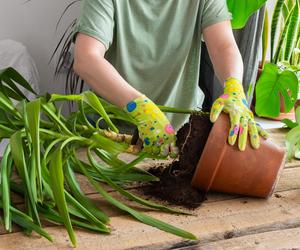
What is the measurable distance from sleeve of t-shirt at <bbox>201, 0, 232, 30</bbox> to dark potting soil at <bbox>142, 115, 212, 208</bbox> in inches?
19.9

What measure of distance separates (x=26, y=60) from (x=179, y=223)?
5.00 ft

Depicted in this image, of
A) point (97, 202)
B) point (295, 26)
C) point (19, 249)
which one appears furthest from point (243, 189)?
point (295, 26)

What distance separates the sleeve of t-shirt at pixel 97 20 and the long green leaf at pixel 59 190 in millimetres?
483

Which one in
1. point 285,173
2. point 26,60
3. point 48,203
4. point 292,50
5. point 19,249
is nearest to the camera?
point 19,249

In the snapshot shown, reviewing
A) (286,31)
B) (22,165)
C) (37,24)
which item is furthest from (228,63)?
(37,24)

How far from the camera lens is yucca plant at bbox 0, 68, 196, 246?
879 mm

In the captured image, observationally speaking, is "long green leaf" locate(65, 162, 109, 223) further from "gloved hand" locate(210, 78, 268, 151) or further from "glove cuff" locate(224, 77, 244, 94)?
"glove cuff" locate(224, 77, 244, 94)

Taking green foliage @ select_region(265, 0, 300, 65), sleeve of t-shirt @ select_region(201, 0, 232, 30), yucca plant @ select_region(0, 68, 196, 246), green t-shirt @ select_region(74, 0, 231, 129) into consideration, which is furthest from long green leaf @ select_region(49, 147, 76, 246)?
green foliage @ select_region(265, 0, 300, 65)

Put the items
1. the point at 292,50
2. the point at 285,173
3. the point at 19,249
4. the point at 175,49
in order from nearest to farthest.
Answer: the point at 19,249
the point at 285,173
the point at 175,49
the point at 292,50

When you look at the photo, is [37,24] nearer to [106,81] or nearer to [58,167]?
[106,81]

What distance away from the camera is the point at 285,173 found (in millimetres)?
1188

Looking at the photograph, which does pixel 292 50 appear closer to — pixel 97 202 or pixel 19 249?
pixel 97 202

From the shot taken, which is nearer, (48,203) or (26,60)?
→ (48,203)

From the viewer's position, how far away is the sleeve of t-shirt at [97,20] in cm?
129
